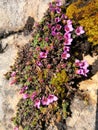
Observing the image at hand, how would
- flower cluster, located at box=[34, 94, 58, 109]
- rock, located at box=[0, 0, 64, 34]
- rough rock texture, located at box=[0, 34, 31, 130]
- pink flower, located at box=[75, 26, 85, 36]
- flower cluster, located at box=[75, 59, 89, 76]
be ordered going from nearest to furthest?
flower cluster, located at box=[34, 94, 58, 109], flower cluster, located at box=[75, 59, 89, 76], pink flower, located at box=[75, 26, 85, 36], rough rock texture, located at box=[0, 34, 31, 130], rock, located at box=[0, 0, 64, 34]

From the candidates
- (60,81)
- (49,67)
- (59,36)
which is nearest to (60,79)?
(60,81)

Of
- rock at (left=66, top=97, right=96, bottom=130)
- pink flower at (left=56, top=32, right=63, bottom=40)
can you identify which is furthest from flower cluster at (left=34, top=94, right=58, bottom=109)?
pink flower at (left=56, top=32, right=63, bottom=40)

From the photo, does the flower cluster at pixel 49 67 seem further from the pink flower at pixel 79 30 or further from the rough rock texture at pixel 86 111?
the rough rock texture at pixel 86 111

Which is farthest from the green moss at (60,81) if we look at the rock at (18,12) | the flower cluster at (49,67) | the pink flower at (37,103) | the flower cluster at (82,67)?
the rock at (18,12)

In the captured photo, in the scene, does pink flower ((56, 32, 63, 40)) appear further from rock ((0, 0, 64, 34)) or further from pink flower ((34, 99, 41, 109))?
pink flower ((34, 99, 41, 109))

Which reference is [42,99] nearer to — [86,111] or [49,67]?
[49,67]

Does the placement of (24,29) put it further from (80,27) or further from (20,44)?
(80,27)
